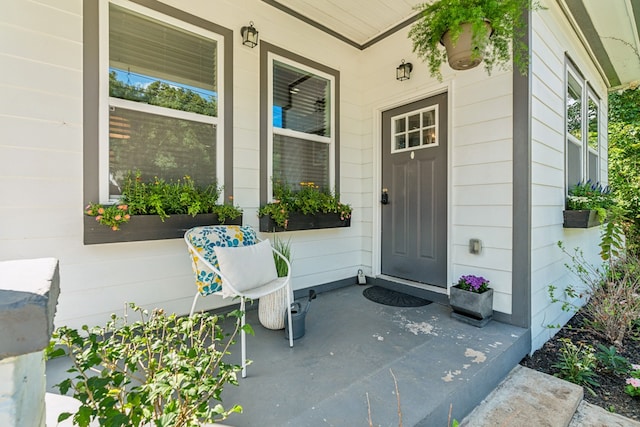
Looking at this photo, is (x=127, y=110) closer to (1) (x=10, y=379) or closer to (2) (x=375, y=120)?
(1) (x=10, y=379)

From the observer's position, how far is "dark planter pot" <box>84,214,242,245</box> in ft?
6.77

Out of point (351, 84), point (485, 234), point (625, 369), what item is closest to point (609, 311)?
point (625, 369)

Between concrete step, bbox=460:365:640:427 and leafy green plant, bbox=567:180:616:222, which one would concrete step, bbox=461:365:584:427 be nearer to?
concrete step, bbox=460:365:640:427

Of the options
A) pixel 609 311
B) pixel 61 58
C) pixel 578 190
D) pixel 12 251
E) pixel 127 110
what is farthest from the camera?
pixel 578 190

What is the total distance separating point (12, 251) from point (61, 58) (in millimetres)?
1347

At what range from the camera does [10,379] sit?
1.93 feet

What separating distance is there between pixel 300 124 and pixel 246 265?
195 centimetres

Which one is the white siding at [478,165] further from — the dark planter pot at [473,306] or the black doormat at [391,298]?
the black doormat at [391,298]

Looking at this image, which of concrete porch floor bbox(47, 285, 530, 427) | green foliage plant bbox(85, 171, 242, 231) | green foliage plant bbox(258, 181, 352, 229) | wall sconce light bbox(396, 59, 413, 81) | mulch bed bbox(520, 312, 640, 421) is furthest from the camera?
wall sconce light bbox(396, 59, 413, 81)

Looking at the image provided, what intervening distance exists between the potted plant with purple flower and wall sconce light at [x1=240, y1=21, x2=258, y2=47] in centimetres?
294

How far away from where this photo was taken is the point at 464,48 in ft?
6.91

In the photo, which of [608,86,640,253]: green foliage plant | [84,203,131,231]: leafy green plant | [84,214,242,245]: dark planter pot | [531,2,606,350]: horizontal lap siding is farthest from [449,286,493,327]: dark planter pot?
[608,86,640,253]: green foliage plant

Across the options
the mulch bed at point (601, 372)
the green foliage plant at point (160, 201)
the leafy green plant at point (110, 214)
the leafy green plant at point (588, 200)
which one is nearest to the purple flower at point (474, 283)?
the mulch bed at point (601, 372)

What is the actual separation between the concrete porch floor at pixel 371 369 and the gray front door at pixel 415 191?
2.35ft
